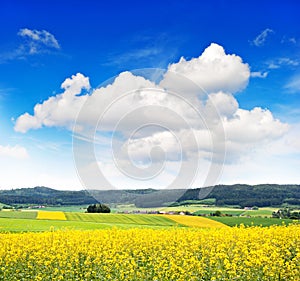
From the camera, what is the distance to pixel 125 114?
25797 mm

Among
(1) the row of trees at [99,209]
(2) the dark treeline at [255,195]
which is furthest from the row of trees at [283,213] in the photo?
(1) the row of trees at [99,209]

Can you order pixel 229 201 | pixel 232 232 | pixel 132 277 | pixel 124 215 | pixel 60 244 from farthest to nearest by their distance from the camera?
pixel 229 201 < pixel 124 215 < pixel 232 232 < pixel 60 244 < pixel 132 277

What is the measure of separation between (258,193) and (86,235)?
8718 centimetres

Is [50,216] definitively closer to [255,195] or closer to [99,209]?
[99,209]

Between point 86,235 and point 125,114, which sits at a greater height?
point 125,114

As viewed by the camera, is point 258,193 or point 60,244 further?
point 258,193

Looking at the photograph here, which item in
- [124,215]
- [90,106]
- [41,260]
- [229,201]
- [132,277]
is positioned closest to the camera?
[132,277]

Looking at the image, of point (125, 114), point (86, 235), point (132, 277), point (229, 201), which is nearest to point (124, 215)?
point (229, 201)

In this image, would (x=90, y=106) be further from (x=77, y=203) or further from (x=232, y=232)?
(x=77, y=203)

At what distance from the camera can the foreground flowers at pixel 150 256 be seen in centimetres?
1055

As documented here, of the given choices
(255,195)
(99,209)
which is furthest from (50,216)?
(255,195)

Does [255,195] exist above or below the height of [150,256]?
above

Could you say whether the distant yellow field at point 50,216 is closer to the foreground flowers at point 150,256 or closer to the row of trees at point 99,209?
the row of trees at point 99,209

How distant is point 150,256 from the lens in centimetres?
1431
